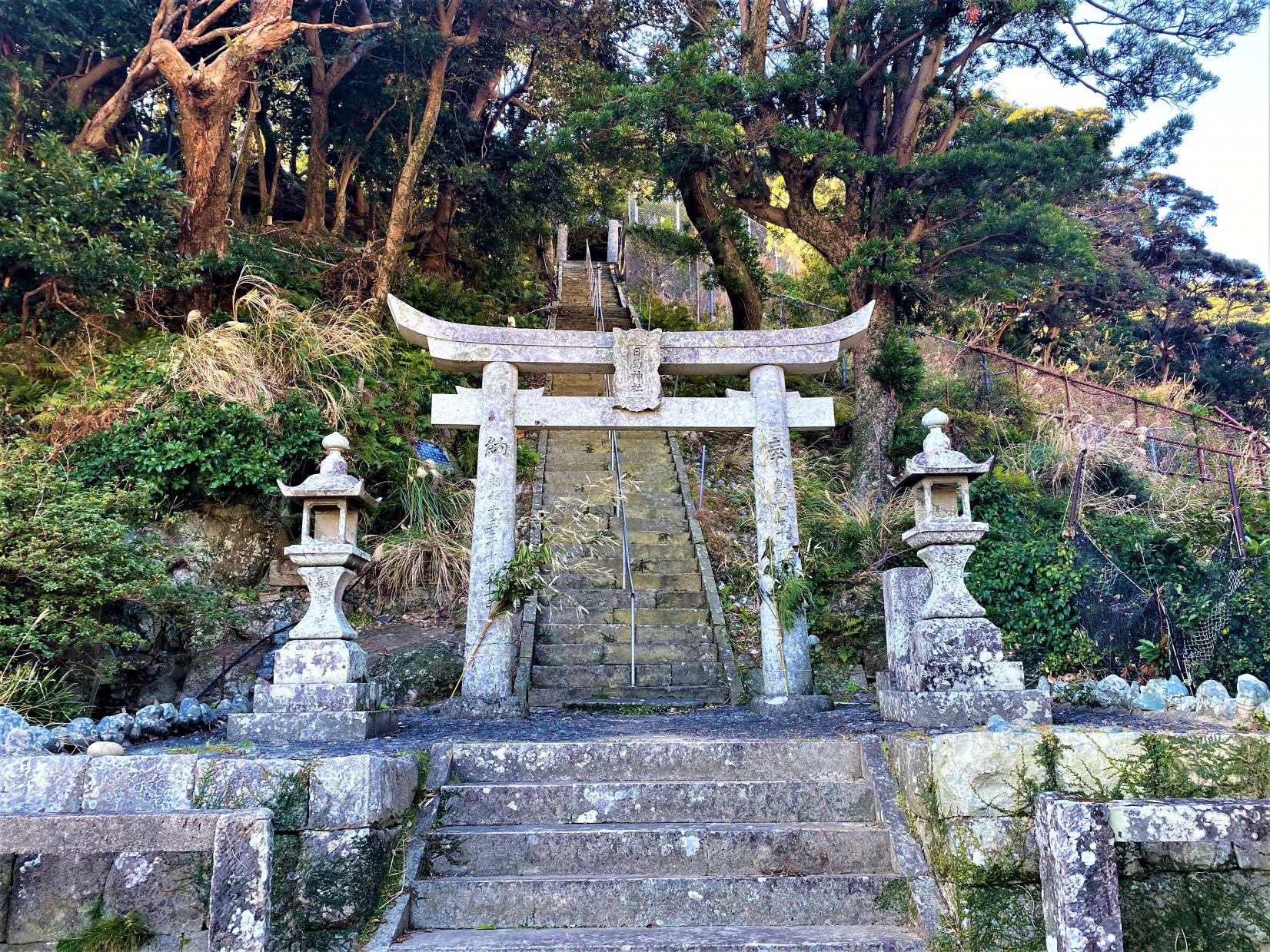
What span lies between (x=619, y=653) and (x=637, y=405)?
2218 millimetres

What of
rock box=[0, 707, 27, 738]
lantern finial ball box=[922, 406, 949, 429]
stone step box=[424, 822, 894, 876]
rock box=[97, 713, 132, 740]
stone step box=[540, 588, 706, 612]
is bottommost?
stone step box=[424, 822, 894, 876]

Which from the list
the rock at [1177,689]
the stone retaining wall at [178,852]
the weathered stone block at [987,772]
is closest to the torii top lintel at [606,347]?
the rock at [1177,689]

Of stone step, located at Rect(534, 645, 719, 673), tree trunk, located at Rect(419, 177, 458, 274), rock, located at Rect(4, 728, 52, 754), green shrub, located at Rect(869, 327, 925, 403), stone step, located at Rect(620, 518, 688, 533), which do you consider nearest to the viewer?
rock, located at Rect(4, 728, 52, 754)

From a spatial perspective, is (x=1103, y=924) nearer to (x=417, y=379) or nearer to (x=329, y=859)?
(x=329, y=859)

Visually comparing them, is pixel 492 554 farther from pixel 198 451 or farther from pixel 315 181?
pixel 315 181

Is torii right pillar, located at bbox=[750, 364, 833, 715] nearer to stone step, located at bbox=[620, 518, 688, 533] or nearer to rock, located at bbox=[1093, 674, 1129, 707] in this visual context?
rock, located at bbox=[1093, 674, 1129, 707]

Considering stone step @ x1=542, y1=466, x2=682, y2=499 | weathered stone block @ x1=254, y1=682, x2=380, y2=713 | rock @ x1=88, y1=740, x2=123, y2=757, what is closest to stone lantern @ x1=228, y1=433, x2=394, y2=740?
weathered stone block @ x1=254, y1=682, x2=380, y2=713

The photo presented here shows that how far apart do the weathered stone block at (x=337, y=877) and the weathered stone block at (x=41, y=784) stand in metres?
1.00

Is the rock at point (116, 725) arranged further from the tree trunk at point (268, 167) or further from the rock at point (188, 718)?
the tree trunk at point (268, 167)

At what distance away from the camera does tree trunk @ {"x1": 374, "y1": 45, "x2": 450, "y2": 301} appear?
10.6 m

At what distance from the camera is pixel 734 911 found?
3.61 meters

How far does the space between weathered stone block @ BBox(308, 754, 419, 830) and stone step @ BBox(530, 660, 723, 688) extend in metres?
3.75

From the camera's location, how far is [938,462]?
5.23 meters

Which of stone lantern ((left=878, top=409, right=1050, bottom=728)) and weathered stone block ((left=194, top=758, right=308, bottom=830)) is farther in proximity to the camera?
stone lantern ((left=878, top=409, right=1050, bottom=728))
